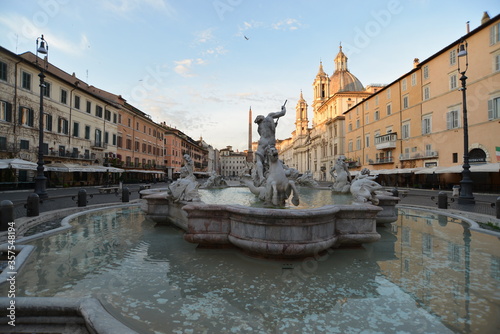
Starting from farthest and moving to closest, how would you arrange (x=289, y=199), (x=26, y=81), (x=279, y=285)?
(x=26, y=81)
(x=289, y=199)
(x=279, y=285)

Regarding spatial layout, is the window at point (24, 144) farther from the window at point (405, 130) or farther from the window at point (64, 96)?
the window at point (405, 130)

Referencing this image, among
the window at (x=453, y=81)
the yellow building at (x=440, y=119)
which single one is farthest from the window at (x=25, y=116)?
the window at (x=453, y=81)

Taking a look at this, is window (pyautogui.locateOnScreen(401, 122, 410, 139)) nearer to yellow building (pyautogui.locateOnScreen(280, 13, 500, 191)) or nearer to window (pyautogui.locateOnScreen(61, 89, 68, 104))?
yellow building (pyautogui.locateOnScreen(280, 13, 500, 191))

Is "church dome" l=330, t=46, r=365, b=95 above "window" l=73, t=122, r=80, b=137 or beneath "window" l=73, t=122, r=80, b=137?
above

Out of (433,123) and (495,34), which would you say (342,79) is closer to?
(433,123)

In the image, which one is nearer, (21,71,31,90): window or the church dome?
(21,71,31,90): window

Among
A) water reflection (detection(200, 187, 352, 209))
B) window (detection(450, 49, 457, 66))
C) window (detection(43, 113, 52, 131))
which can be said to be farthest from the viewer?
window (detection(450, 49, 457, 66))

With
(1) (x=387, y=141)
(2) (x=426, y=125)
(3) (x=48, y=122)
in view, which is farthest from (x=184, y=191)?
(1) (x=387, y=141)

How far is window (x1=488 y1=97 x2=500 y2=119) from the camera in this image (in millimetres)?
20406

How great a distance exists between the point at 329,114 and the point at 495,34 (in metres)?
40.9

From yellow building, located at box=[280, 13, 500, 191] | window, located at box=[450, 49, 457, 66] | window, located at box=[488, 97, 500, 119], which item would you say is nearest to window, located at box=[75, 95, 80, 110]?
yellow building, located at box=[280, 13, 500, 191]

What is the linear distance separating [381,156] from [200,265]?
39338mm

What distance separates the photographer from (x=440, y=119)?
27.0m

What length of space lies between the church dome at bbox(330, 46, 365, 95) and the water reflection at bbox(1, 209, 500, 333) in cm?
6542
